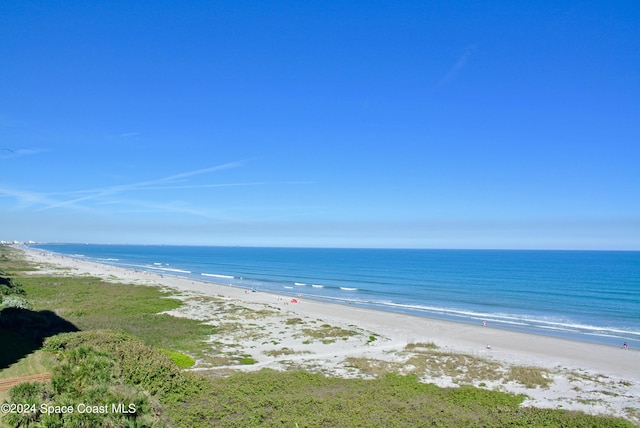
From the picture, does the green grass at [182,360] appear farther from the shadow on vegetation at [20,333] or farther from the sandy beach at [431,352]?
the shadow on vegetation at [20,333]

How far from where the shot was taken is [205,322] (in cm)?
3819

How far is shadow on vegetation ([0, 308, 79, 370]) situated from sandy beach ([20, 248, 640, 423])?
851 cm

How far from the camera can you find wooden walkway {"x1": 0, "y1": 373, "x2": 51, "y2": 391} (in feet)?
47.3

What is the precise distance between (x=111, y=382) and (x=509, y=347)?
29.7 metres

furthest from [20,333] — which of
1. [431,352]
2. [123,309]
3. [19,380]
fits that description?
[431,352]

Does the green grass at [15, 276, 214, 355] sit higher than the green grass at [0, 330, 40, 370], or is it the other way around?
the green grass at [0, 330, 40, 370]

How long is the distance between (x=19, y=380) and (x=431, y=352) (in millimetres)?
23497

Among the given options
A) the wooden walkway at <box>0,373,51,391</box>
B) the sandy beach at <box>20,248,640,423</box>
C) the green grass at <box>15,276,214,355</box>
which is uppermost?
the wooden walkway at <box>0,373,51,391</box>

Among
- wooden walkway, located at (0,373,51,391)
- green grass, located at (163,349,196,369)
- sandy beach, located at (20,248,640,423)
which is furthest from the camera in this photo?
green grass, located at (163,349,196,369)

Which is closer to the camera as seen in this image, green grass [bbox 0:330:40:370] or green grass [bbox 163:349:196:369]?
green grass [bbox 0:330:40:370]

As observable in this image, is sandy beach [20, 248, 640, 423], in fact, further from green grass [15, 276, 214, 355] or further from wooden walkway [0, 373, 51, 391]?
wooden walkway [0, 373, 51, 391]

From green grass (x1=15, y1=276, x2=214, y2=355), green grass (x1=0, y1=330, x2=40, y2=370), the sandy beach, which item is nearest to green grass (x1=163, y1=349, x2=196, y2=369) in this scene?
the sandy beach

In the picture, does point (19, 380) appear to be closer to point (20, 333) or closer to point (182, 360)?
point (20, 333)

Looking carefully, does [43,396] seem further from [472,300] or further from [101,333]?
[472,300]
